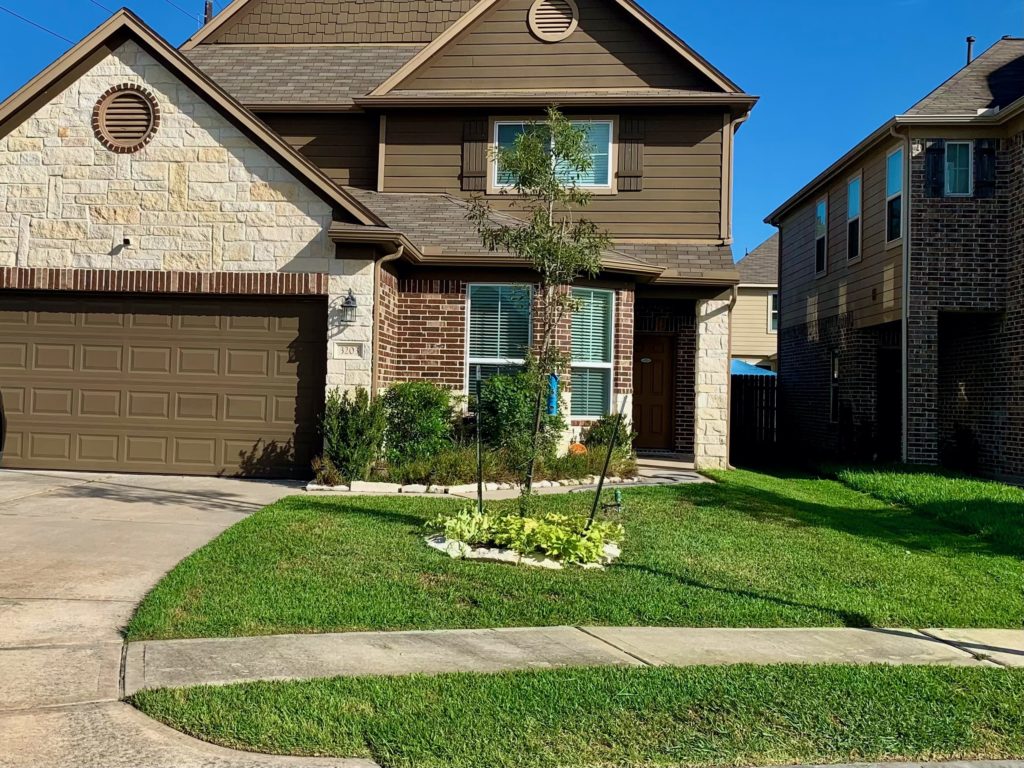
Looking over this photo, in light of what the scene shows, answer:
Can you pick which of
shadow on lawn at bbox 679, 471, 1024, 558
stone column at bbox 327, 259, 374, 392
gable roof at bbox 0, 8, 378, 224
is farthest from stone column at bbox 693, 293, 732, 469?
gable roof at bbox 0, 8, 378, 224

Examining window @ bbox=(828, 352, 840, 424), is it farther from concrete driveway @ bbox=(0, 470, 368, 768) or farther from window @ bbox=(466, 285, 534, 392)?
concrete driveway @ bbox=(0, 470, 368, 768)

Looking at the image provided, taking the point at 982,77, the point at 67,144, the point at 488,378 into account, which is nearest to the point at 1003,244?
the point at 982,77

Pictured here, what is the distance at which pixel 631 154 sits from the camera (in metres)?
14.7

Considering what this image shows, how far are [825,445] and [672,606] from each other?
1371 centimetres

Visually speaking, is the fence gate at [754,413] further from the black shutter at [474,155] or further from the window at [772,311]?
the window at [772,311]

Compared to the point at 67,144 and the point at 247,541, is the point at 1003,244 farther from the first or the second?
the point at 67,144

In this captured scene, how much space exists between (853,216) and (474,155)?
8132 mm

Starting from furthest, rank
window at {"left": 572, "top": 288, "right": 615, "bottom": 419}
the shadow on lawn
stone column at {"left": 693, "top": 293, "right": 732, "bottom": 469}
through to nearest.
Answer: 1. stone column at {"left": 693, "top": 293, "right": 732, "bottom": 469}
2. window at {"left": 572, "top": 288, "right": 615, "bottom": 419}
3. the shadow on lawn

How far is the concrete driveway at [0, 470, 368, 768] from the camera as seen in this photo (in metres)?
3.62

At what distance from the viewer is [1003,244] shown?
14203 millimetres

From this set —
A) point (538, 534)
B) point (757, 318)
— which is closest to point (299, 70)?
point (538, 534)

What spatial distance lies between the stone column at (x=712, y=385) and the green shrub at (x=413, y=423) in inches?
186

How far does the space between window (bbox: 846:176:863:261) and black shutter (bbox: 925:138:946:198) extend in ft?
8.54

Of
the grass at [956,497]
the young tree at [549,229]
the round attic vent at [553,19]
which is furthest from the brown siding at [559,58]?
the young tree at [549,229]
